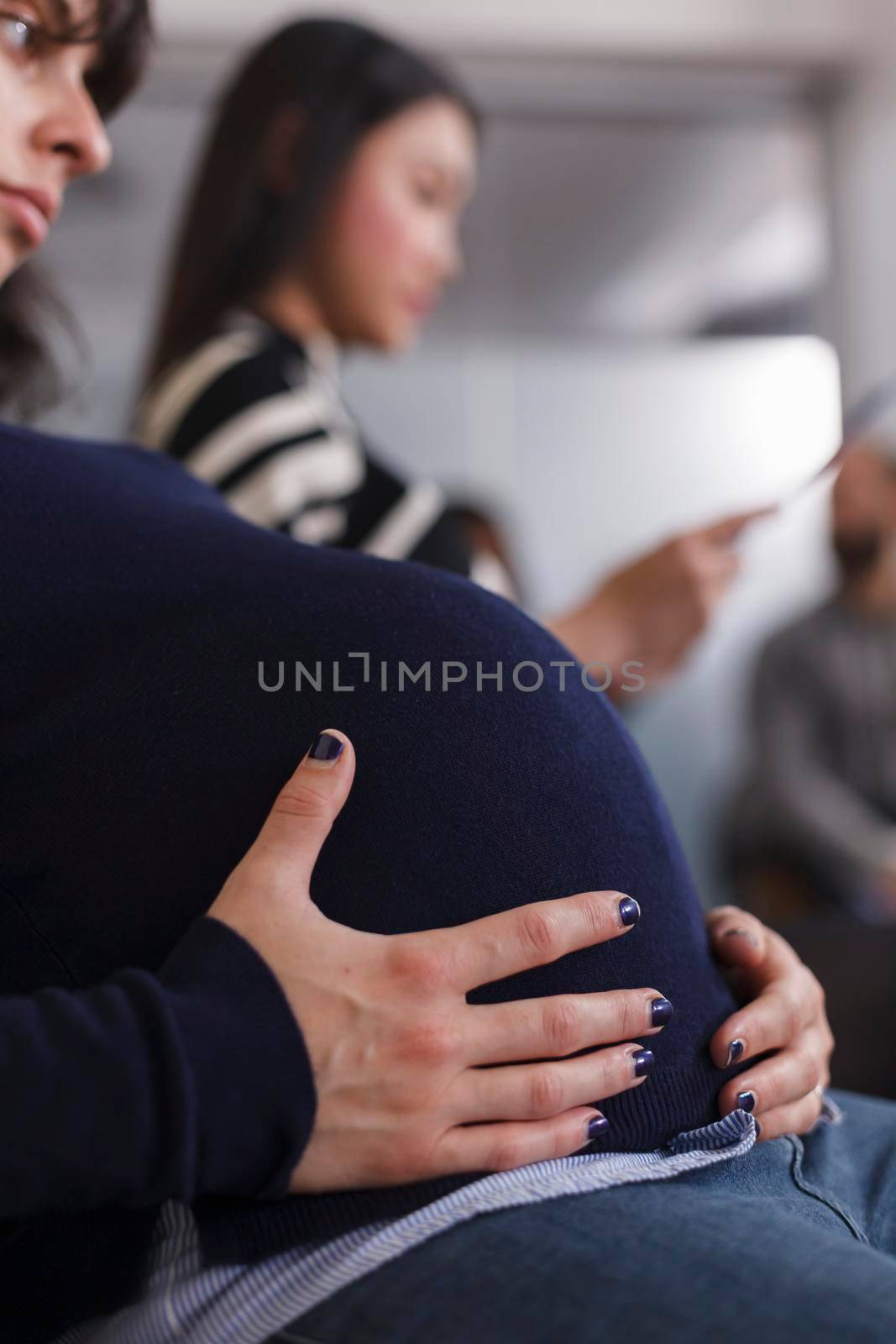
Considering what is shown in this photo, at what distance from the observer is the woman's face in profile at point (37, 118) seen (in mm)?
631

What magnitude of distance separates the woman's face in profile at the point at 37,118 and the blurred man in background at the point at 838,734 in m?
2.02

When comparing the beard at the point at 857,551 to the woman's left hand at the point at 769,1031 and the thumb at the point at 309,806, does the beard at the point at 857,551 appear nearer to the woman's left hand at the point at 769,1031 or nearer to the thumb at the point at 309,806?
the woman's left hand at the point at 769,1031

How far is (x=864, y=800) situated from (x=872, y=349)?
1.09 m

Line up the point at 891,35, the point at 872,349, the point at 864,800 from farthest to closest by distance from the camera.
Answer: the point at 872,349, the point at 891,35, the point at 864,800

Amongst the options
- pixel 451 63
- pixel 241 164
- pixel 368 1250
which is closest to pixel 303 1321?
pixel 368 1250

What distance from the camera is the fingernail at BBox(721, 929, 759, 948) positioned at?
60 centimetres

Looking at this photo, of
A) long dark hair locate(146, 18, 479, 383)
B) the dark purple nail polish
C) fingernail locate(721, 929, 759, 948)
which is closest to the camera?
the dark purple nail polish

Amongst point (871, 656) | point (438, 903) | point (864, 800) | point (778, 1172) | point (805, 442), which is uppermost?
point (438, 903)

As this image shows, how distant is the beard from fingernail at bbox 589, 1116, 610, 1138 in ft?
7.41

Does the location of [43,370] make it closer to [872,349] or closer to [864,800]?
[864,800]

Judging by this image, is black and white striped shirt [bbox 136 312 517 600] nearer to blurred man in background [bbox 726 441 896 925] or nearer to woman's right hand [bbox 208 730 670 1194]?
woman's right hand [bbox 208 730 670 1194]

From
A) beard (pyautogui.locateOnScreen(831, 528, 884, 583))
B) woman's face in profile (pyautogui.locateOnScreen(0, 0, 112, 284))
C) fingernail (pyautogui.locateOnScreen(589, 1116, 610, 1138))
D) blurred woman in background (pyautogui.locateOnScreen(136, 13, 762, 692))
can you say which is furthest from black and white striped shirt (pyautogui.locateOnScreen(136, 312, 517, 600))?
beard (pyautogui.locateOnScreen(831, 528, 884, 583))

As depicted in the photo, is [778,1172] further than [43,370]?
No

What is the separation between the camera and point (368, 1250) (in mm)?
432
